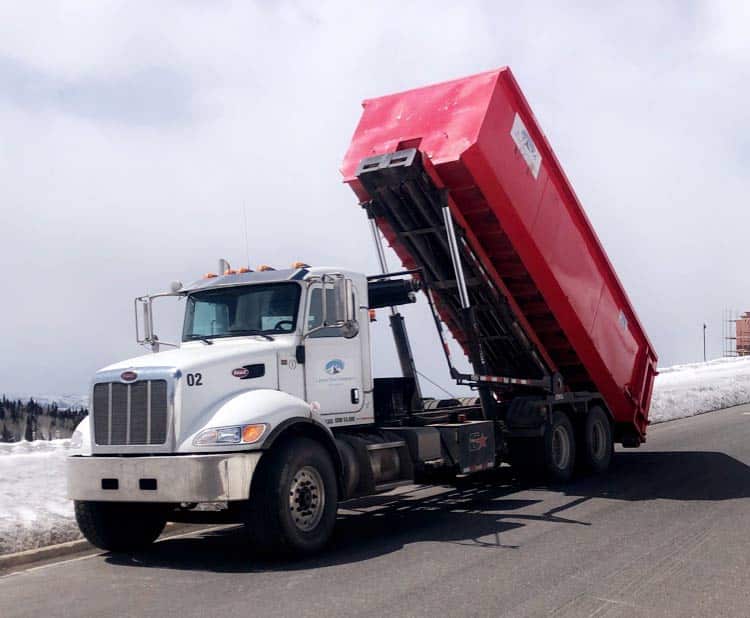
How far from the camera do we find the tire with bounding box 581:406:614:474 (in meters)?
12.7

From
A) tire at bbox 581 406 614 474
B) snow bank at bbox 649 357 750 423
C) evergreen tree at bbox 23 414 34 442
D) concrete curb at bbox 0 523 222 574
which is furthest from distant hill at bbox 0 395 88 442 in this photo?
snow bank at bbox 649 357 750 423

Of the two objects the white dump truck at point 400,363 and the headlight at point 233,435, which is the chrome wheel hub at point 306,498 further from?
the headlight at point 233,435

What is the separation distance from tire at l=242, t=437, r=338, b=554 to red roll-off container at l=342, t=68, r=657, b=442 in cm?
374

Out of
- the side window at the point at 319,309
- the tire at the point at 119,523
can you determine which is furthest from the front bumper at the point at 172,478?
the side window at the point at 319,309

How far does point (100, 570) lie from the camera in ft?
25.0

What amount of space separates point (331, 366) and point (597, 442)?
5.68m

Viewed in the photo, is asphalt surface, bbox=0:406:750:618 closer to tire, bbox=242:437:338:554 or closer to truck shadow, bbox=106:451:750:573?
truck shadow, bbox=106:451:750:573

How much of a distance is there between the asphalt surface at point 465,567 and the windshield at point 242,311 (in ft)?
6.91

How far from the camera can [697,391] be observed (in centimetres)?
2608

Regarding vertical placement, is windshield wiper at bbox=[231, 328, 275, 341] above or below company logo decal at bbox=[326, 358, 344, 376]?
above

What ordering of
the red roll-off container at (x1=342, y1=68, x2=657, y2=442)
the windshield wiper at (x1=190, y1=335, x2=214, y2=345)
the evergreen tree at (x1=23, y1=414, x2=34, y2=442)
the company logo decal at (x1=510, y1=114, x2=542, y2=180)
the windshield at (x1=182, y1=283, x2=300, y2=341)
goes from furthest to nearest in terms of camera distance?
the evergreen tree at (x1=23, y1=414, x2=34, y2=442) → the company logo decal at (x1=510, y1=114, x2=542, y2=180) → the red roll-off container at (x1=342, y1=68, x2=657, y2=442) → the windshield wiper at (x1=190, y1=335, x2=214, y2=345) → the windshield at (x1=182, y1=283, x2=300, y2=341)

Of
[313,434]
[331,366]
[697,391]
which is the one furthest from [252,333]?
[697,391]

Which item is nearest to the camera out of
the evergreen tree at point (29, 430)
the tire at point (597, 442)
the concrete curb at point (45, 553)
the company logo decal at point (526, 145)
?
the concrete curb at point (45, 553)

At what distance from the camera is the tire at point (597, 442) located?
12742 millimetres
